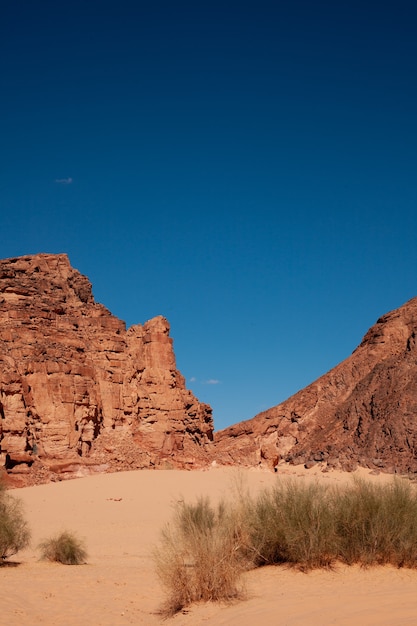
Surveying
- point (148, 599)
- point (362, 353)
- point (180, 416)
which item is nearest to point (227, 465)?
point (180, 416)

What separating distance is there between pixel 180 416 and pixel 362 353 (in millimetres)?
27964

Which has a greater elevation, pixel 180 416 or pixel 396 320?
pixel 396 320

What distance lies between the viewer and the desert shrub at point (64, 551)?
19891mm

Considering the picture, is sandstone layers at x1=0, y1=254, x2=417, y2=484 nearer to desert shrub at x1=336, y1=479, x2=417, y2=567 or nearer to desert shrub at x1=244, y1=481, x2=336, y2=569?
desert shrub at x1=244, y1=481, x2=336, y2=569

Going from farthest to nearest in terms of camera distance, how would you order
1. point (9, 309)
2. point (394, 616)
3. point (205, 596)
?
1. point (9, 309)
2. point (205, 596)
3. point (394, 616)

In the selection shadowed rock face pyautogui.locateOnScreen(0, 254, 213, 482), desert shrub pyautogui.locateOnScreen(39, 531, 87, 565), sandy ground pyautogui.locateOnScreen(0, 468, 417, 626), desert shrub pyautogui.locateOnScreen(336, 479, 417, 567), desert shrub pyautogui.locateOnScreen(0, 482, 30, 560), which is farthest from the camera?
shadowed rock face pyautogui.locateOnScreen(0, 254, 213, 482)

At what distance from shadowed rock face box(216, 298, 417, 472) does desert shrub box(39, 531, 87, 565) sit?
2496 centimetres

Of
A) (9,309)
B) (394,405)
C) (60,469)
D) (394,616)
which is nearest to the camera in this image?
(394,616)

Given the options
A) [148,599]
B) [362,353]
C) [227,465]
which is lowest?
[148,599]

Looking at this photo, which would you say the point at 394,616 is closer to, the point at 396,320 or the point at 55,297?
the point at 55,297

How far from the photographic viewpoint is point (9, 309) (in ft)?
135

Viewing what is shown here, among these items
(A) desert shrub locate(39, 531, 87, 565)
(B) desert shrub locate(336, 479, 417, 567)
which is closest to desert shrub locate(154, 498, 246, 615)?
(B) desert shrub locate(336, 479, 417, 567)

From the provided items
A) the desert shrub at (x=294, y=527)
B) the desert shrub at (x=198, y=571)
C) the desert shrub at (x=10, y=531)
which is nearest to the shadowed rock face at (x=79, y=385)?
the desert shrub at (x=10, y=531)

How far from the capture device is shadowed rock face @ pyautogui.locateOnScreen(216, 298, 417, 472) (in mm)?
48531
